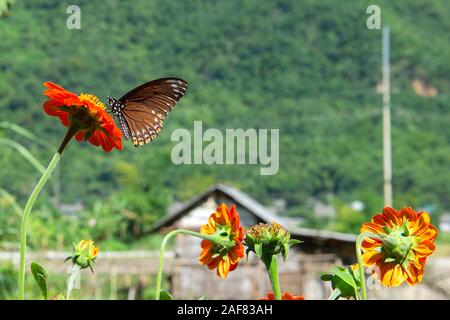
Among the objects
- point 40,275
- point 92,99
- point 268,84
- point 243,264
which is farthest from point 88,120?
point 268,84

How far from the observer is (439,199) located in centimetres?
5903

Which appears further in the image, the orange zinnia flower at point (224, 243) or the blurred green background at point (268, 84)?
the blurred green background at point (268, 84)

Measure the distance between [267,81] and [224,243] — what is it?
63076mm

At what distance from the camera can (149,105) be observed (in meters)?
1.33

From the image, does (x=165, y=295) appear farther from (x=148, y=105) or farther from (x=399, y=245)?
(x=148, y=105)

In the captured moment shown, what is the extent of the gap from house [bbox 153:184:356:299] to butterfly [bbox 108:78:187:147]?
10.2 metres

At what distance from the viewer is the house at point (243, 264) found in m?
12.2

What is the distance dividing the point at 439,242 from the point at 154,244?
2667cm

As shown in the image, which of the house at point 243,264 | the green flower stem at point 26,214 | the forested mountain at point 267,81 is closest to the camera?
the green flower stem at point 26,214

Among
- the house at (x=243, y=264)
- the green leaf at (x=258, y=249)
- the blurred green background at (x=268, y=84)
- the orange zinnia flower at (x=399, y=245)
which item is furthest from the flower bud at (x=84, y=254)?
the blurred green background at (x=268, y=84)

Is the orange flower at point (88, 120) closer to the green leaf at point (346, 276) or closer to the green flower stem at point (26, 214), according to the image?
the green flower stem at point (26, 214)

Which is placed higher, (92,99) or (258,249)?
(92,99)

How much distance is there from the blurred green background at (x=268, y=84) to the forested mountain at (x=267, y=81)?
3.8 inches
